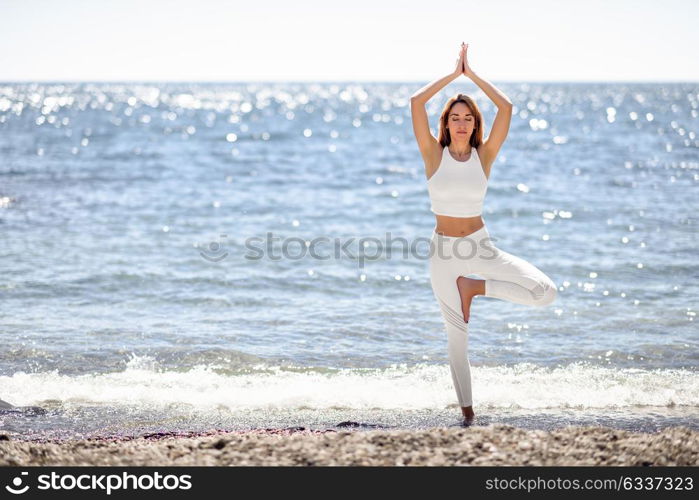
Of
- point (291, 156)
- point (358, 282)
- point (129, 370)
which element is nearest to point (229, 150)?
point (291, 156)

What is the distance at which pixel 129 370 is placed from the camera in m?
9.20

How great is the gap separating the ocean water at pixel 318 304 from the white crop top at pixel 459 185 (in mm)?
1973

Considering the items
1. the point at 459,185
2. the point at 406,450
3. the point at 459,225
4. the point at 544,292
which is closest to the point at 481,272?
the point at 459,225

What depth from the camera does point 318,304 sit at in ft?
40.5

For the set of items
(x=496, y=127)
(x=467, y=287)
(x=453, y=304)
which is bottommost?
(x=453, y=304)

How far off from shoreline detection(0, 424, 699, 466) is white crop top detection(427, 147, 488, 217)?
174cm

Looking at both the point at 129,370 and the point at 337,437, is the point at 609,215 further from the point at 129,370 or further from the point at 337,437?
the point at 337,437

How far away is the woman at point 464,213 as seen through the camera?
6434 mm

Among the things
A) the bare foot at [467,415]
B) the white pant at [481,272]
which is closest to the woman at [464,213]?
the white pant at [481,272]

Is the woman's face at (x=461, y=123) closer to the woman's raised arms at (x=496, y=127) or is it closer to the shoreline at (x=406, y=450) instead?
the woman's raised arms at (x=496, y=127)

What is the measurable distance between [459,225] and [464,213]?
0.33 ft
